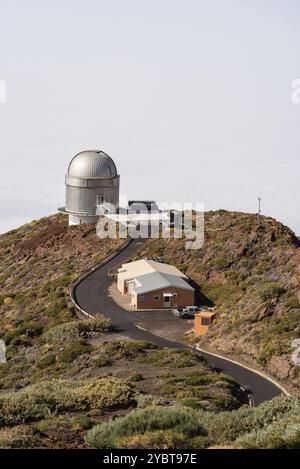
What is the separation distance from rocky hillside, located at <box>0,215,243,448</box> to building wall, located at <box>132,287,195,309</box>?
14.5 feet

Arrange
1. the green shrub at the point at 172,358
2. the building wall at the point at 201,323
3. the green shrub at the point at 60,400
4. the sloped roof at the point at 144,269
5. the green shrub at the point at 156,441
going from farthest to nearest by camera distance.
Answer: the sloped roof at the point at 144,269 → the building wall at the point at 201,323 → the green shrub at the point at 172,358 → the green shrub at the point at 60,400 → the green shrub at the point at 156,441

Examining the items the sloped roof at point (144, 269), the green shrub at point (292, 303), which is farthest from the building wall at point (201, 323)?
the sloped roof at point (144, 269)

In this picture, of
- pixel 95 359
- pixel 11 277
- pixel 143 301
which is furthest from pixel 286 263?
pixel 11 277

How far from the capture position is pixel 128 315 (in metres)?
46.2

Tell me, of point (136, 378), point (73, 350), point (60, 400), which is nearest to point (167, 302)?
point (73, 350)

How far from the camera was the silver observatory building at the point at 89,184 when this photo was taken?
71500 millimetres

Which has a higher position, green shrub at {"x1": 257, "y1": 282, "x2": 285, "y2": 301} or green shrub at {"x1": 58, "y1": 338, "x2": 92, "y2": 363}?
green shrub at {"x1": 257, "y1": 282, "x2": 285, "y2": 301}

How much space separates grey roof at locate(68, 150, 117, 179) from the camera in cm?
7150

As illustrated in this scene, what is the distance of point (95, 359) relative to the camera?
1357 inches

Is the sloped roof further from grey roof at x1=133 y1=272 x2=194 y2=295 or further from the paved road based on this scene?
the paved road

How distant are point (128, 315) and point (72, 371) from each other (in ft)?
40.6

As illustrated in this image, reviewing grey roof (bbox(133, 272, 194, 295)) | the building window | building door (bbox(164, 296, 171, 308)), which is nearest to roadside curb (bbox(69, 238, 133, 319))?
grey roof (bbox(133, 272, 194, 295))

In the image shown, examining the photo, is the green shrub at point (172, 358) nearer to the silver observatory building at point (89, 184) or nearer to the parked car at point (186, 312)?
the parked car at point (186, 312)
